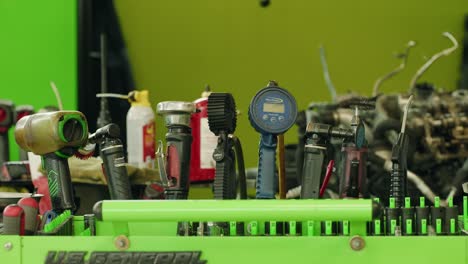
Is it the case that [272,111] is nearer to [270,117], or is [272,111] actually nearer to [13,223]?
[270,117]

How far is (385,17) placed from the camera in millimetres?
2824

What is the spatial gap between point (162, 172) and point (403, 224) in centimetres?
35

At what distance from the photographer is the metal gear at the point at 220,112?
0.98 metres

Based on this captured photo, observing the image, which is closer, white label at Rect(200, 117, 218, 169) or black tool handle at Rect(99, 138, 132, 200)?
black tool handle at Rect(99, 138, 132, 200)

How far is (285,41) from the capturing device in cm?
283

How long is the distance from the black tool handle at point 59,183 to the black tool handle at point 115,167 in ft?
0.19

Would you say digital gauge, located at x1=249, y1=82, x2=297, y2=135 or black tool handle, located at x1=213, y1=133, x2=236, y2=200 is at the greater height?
digital gauge, located at x1=249, y1=82, x2=297, y2=135

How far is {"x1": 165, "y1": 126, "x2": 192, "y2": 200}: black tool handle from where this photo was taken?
102 cm

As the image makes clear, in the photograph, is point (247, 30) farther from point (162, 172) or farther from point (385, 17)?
point (162, 172)

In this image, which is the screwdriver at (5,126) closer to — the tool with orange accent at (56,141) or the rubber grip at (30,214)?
the tool with orange accent at (56,141)

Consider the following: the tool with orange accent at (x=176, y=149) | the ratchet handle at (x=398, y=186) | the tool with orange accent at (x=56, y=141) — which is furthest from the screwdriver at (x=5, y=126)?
the ratchet handle at (x=398, y=186)

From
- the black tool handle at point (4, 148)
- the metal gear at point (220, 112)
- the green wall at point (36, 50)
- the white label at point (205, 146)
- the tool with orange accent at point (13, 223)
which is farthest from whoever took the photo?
the green wall at point (36, 50)

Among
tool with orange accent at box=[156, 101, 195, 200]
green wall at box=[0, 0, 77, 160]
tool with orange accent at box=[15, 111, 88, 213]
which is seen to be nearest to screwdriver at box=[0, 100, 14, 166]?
green wall at box=[0, 0, 77, 160]

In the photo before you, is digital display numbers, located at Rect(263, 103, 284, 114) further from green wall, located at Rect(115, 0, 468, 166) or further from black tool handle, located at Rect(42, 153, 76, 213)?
green wall, located at Rect(115, 0, 468, 166)
